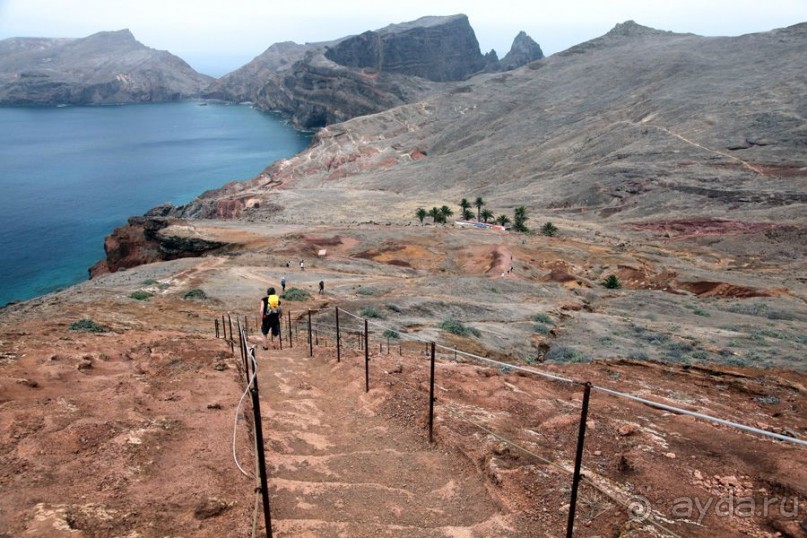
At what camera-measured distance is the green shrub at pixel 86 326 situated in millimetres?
17509

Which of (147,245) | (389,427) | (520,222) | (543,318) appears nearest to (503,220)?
(520,222)

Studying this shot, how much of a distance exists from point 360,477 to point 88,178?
135 metres

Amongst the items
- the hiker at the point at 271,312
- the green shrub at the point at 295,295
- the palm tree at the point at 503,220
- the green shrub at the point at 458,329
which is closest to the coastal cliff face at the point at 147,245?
the green shrub at the point at 295,295

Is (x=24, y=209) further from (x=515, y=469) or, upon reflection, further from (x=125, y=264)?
(x=515, y=469)

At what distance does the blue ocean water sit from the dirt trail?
203ft

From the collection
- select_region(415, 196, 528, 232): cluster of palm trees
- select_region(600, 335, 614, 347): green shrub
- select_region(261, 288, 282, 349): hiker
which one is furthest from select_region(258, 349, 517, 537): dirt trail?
select_region(415, 196, 528, 232): cluster of palm trees

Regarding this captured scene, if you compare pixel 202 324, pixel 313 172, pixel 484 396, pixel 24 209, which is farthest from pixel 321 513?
pixel 313 172

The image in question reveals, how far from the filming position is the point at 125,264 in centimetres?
5656

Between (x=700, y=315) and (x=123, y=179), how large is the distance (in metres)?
126

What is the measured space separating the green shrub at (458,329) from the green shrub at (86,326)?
1305cm

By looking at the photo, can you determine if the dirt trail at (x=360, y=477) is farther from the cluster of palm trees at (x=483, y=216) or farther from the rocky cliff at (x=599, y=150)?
the rocky cliff at (x=599, y=150)

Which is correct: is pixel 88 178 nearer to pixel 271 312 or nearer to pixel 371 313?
pixel 371 313

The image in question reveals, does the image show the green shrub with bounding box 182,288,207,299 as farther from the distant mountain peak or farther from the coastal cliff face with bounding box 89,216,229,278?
the distant mountain peak

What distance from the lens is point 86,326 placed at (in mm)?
17781
